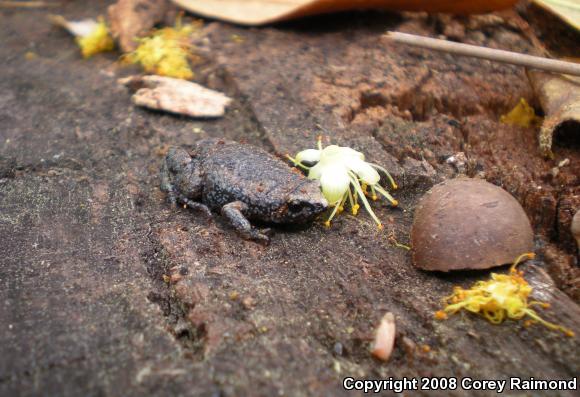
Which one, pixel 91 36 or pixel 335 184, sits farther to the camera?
pixel 91 36

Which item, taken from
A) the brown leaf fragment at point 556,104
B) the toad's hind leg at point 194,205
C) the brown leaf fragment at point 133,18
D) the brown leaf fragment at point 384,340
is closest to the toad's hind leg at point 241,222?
the toad's hind leg at point 194,205

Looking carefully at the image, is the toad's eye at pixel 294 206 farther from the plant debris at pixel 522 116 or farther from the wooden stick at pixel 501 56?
the plant debris at pixel 522 116

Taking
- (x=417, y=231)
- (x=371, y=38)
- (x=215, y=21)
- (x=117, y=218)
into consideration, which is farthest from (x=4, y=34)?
(x=417, y=231)

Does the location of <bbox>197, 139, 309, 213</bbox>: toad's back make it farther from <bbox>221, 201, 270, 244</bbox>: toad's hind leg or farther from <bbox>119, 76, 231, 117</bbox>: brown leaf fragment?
<bbox>119, 76, 231, 117</bbox>: brown leaf fragment

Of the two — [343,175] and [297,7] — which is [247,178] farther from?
[297,7]

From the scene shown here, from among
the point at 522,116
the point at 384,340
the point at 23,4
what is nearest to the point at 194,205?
the point at 384,340

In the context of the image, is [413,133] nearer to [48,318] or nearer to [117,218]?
[117,218]
